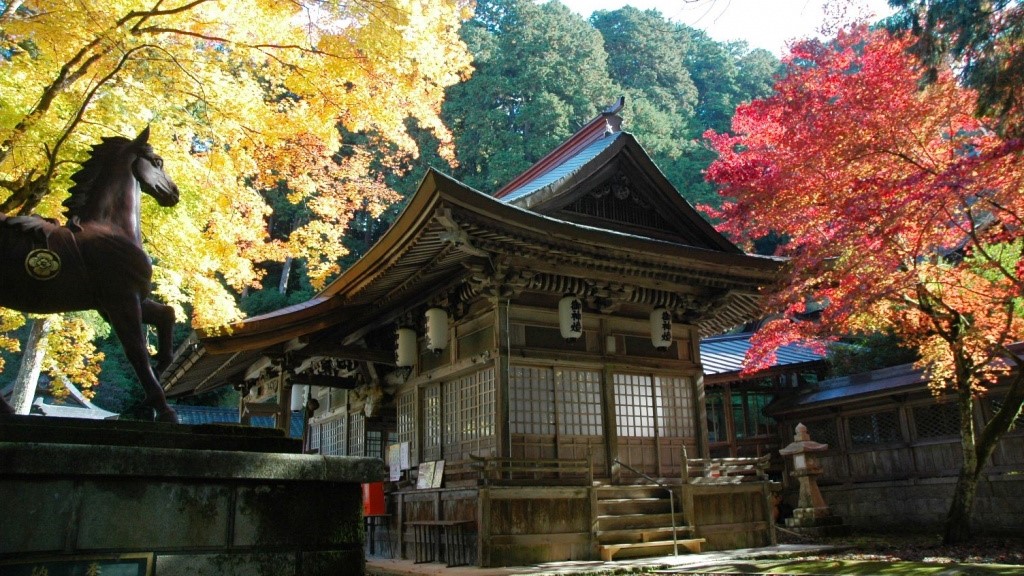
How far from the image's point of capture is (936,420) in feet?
54.9

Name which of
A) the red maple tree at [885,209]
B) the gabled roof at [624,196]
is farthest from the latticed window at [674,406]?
the gabled roof at [624,196]

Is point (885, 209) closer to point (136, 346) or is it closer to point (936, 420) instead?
point (936, 420)

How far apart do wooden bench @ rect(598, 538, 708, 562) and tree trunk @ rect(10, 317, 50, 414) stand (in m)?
14.3

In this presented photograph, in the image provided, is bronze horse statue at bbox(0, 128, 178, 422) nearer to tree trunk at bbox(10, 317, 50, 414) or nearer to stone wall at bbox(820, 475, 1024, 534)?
tree trunk at bbox(10, 317, 50, 414)

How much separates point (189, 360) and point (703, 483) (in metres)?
9.49

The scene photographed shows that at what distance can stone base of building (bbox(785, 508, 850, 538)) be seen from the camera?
15539 millimetres

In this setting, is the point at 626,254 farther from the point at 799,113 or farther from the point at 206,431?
the point at 206,431

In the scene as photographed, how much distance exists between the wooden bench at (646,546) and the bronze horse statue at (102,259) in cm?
713

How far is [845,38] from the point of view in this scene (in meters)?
12.4

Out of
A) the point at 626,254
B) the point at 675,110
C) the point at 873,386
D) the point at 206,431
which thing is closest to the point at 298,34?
the point at 626,254

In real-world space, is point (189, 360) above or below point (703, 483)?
above

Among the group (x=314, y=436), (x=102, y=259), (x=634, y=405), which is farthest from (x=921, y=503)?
(x=102, y=259)

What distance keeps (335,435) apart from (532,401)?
7548 millimetres

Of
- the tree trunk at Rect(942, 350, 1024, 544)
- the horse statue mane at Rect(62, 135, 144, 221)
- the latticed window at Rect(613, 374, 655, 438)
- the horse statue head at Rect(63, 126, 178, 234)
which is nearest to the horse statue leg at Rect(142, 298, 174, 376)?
the horse statue head at Rect(63, 126, 178, 234)
